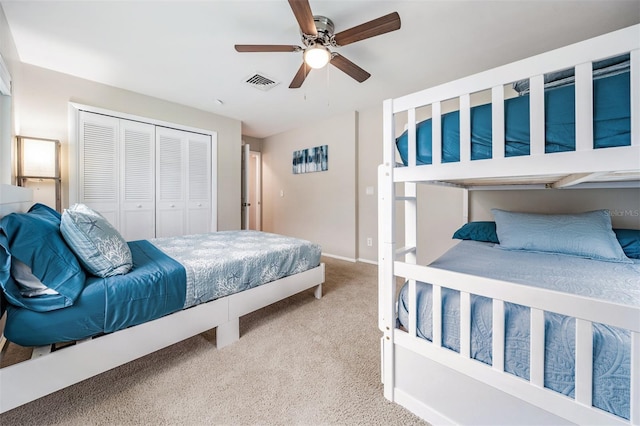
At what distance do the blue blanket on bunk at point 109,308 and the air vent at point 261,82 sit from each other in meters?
2.17

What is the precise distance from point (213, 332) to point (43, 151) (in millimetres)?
2561

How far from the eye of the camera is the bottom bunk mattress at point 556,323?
29.5 inches

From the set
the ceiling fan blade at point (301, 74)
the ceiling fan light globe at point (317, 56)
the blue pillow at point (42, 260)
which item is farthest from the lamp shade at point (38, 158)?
the ceiling fan light globe at point (317, 56)

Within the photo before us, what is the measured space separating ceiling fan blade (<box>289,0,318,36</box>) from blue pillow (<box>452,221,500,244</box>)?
2.17m

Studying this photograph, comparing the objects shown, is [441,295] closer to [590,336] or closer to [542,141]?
[590,336]

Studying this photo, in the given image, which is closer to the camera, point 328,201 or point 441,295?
point 441,295

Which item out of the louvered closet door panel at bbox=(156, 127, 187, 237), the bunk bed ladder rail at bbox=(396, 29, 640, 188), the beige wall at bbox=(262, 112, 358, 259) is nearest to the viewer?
the bunk bed ladder rail at bbox=(396, 29, 640, 188)

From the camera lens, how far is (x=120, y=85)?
3.00 m

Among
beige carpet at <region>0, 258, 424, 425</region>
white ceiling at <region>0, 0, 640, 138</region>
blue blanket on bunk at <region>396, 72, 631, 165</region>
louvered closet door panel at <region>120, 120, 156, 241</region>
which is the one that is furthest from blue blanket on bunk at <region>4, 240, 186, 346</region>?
louvered closet door panel at <region>120, 120, 156, 241</region>

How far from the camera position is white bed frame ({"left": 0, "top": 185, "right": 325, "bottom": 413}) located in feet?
3.35

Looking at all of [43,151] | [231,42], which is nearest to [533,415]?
[231,42]

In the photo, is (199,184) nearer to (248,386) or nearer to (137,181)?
(137,181)

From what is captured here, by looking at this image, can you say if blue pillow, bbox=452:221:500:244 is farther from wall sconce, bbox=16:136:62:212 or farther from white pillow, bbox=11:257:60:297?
wall sconce, bbox=16:136:62:212

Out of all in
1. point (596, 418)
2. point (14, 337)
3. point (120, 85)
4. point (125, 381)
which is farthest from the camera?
point (120, 85)
